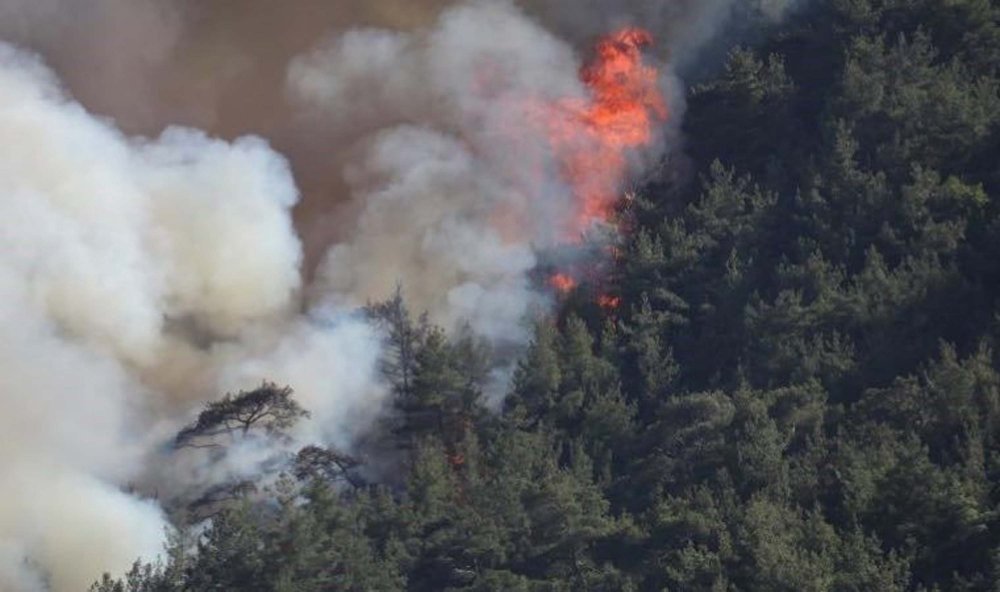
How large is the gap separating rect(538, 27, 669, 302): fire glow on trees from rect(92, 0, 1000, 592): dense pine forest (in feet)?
7.47

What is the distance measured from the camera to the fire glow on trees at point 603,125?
65938 millimetres

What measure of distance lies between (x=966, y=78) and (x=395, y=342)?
1020 inches

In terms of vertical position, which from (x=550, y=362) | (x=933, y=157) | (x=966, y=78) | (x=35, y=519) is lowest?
(x=35, y=519)

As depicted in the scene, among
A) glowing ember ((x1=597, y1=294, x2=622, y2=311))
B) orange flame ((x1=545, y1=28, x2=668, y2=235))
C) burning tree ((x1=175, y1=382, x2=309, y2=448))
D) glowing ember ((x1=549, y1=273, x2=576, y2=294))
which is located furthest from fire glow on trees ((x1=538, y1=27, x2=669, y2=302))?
burning tree ((x1=175, y1=382, x2=309, y2=448))

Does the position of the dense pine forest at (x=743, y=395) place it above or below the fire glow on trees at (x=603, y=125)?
below

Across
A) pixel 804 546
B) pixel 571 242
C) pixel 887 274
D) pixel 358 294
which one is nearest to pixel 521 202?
pixel 571 242

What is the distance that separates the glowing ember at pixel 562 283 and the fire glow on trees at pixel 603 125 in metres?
0.32

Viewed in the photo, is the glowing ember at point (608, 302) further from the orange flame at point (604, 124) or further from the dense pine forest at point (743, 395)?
the orange flame at point (604, 124)

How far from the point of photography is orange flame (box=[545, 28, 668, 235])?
217 feet

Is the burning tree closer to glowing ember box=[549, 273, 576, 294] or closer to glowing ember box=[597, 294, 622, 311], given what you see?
glowing ember box=[549, 273, 576, 294]

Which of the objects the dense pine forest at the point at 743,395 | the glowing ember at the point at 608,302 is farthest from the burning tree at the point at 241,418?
the glowing ember at the point at 608,302

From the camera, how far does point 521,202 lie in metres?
65.2

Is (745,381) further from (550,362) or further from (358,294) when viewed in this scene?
(358,294)

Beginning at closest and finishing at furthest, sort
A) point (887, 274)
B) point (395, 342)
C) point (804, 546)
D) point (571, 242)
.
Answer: point (804, 546) < point (887, 274) < point (395, 342) < point (571, 242)
